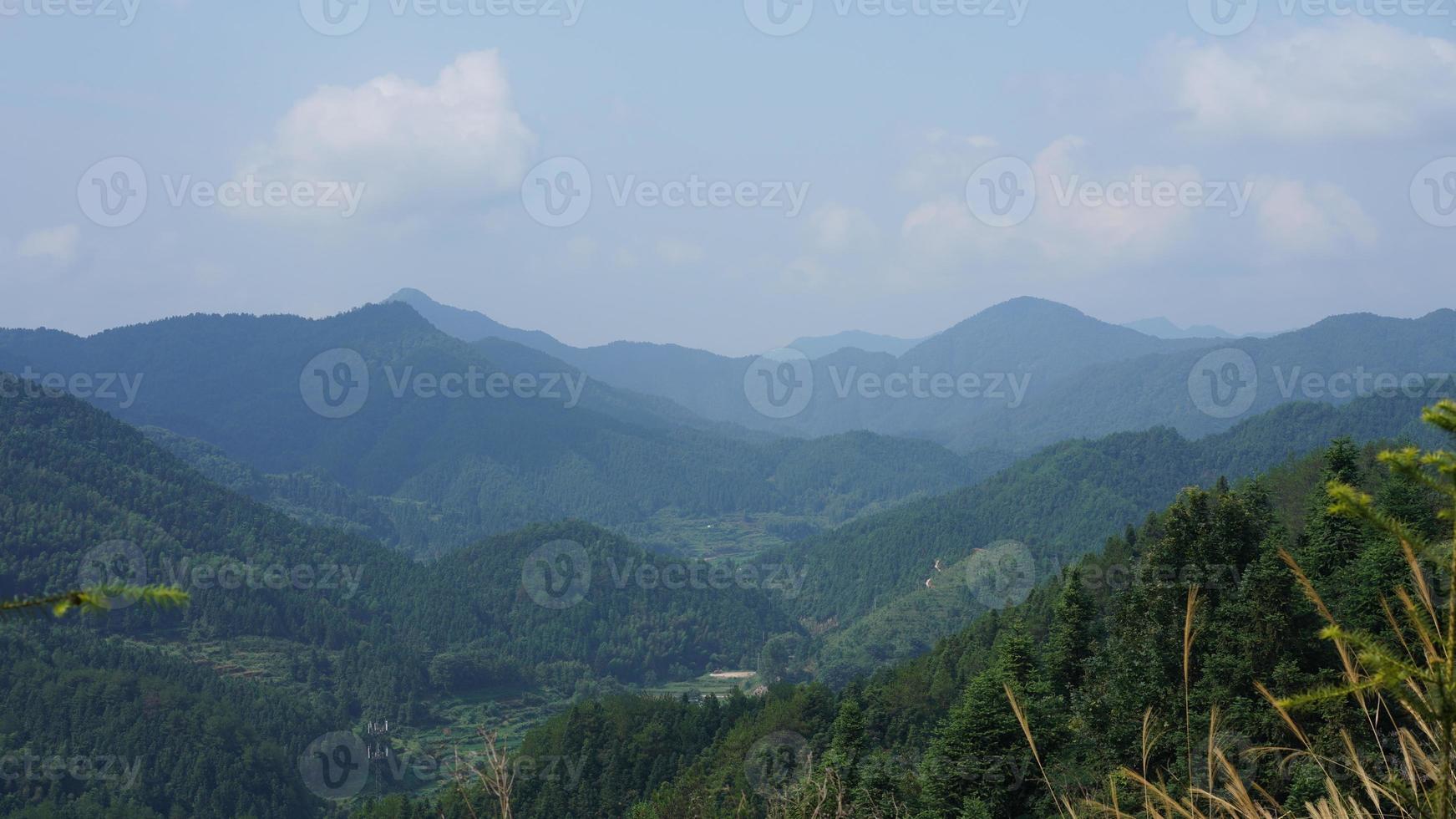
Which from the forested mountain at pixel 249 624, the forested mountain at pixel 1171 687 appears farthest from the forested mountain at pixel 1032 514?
the forested mountain at pixel 1171 687

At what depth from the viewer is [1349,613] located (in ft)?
64.3

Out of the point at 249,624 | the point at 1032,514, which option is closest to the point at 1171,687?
the point at 249,624

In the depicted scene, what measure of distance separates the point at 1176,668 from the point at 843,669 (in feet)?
266

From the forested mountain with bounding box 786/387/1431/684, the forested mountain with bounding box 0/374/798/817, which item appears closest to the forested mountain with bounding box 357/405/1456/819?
the forested mountain with bounding box 0/374/798/817

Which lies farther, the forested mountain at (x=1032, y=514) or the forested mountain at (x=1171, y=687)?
the forested mountain at (x=1032, y=514)

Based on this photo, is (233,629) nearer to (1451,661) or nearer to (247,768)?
(247,768)

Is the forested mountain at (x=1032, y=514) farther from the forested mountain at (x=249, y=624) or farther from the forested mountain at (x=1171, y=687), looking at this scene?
the forested mountain at (x=1171, y=687)

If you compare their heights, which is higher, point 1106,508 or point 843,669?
point 1106,508

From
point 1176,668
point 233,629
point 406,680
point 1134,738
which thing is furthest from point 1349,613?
point 233,629

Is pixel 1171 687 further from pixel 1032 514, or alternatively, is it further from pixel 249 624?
pixel 1032 514

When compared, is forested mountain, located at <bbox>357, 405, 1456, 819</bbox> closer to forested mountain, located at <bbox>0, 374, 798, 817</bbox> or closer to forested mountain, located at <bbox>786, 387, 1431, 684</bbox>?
forested mountain, located at <bbox>0, 374, 798, 817</bbox>

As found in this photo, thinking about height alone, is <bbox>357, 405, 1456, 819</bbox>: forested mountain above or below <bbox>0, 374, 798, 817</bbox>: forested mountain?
above

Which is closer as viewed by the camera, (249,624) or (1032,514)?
(249,624)

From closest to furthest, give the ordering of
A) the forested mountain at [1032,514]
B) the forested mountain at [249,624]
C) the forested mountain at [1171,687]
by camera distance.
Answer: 1. the forested mountain at [1171,687]
2. the forested mountain at [249,624]
3. the forested mountain at [1032,514]
